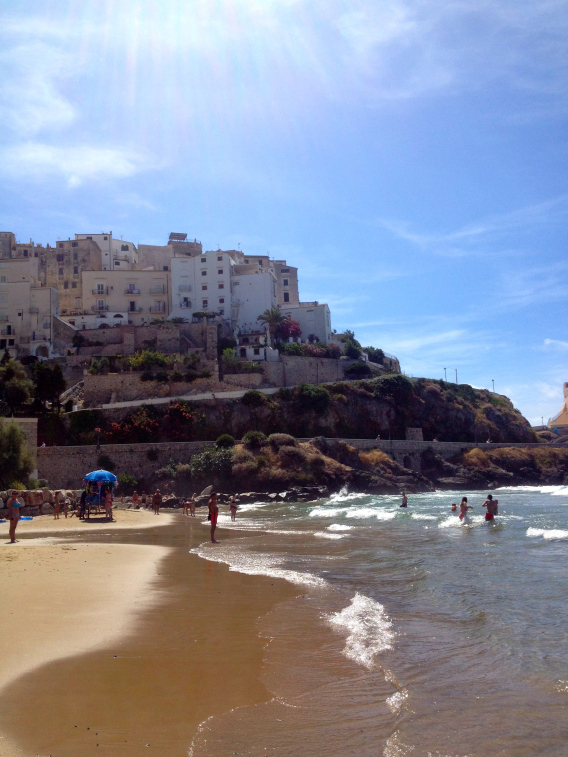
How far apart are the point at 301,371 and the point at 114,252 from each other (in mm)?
33074

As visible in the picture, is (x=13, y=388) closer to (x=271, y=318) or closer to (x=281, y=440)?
(x=281, y=440)

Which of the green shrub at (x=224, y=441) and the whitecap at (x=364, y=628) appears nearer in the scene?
the whitecap at (x=364, y=628)

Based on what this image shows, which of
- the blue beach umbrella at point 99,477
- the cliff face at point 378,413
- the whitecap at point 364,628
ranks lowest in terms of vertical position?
the whitecap at point 364,628

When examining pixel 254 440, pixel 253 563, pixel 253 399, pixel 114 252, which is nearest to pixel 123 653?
pixel 253 563

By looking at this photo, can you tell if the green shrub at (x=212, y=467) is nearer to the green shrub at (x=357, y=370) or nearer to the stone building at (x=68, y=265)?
the green shrub at (x=357, y=370)

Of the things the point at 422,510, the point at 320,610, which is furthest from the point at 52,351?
the point at 320,610

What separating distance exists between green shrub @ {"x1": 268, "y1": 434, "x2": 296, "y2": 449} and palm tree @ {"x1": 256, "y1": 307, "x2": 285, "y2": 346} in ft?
68.7

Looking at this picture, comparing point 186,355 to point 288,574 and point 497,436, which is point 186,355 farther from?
point 288,574

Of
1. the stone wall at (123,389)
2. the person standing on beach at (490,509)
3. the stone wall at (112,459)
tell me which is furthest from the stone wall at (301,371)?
the person standing on beach at (490,509)

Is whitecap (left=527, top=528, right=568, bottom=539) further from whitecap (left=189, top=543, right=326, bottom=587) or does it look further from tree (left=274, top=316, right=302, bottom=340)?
tree (left=274, top=316, right=302, bottom=340)

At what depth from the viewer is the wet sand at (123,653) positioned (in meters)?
4.99

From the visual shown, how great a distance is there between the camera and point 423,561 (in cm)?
1465

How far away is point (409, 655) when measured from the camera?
24.5 ft

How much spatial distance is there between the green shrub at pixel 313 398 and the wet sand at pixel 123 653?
40353 millimetres
